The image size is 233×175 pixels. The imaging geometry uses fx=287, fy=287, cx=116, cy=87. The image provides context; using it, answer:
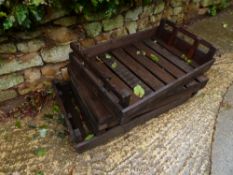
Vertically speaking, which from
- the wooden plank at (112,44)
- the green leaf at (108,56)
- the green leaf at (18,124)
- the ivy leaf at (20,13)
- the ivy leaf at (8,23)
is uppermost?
the ivy leaf at (20,13)

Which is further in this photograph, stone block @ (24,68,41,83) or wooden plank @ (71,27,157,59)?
wooden plank @ (71,27,157,59)

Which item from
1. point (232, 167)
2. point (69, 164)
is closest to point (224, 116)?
point (232, 167)

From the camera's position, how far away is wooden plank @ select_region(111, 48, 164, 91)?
2.98 metres

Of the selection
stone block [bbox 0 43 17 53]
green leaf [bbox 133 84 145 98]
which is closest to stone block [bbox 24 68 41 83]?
stone block [bbox 0 43 17 53]

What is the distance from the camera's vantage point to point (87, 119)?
275 cm

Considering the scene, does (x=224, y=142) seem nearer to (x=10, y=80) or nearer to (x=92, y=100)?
(x=92, y=100)

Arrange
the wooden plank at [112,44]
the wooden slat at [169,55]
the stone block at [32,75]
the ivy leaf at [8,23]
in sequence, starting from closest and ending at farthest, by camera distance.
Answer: the ivy leaf at [8,23] → the stone block at [32,75] → the wooden plank at [112,44] → the wooden slat at [169,55]

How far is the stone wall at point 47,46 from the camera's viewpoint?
2.79 metres

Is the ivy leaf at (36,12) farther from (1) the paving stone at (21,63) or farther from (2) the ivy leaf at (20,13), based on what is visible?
(1) the paving stone at (21,63)

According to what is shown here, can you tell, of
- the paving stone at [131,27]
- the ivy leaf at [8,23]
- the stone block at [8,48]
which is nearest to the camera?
the ivy leaf at [8,23]

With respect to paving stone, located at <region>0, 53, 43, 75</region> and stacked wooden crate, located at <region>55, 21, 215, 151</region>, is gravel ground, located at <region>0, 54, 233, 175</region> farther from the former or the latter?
paving stone, located at <region>0, 53, 43, 75</region>

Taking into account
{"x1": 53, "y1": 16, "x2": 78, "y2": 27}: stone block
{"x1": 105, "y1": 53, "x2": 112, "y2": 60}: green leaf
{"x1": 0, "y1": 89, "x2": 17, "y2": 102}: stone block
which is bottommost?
{"x1": 0, "y1": 89, "x2": 17, "y2": 102}: stone block

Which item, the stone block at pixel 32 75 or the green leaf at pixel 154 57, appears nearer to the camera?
the stone block at pixel 32 75

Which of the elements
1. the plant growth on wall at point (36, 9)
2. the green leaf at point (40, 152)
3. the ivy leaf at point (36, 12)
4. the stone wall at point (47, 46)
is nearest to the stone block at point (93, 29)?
the stone wall at point (47, 46)
